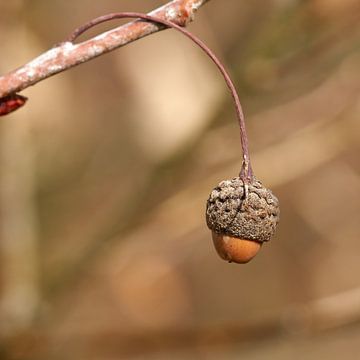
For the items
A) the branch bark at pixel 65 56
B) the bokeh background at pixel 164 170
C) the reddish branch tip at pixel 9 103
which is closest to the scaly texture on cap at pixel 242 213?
the branch bark at pixel 65 56

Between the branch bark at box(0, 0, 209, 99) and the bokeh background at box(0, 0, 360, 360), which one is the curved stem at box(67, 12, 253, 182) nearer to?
the branch bark at box(0, 0, 209, 99)

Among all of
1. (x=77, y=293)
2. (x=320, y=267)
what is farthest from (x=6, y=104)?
(x=320, y=267)

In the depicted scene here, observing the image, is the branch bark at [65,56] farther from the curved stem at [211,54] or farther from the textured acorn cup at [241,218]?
the textured acorn cup at [241,218]

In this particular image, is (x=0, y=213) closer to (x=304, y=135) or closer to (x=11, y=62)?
(x=11, y=62)

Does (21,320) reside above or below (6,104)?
above

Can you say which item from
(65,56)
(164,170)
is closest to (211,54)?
(65,56)

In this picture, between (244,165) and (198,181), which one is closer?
(244,165)
